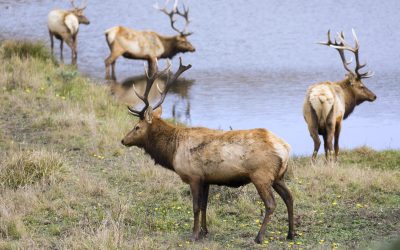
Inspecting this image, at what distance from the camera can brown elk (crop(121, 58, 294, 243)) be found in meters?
7.19

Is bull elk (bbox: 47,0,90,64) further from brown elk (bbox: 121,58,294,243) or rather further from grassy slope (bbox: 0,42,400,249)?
brown elk (bbox: 121,58,294,243)

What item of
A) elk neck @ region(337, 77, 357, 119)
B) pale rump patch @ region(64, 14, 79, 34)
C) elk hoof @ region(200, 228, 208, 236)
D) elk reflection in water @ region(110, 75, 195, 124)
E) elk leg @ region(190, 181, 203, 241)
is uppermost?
pale rump patch @ region(64, 14, 79, 34)

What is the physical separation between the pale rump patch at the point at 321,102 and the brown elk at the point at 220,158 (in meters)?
3.34

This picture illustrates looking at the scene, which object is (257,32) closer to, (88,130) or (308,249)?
(88,130)

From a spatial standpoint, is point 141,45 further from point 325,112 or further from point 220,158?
point 220,158

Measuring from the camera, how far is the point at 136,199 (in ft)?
29.2

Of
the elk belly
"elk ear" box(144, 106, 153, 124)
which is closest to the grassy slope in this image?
the elk belly

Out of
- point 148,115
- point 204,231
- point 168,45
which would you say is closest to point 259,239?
point 204,231

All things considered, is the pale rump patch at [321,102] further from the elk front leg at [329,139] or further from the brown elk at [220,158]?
the brown elk at [220,158]


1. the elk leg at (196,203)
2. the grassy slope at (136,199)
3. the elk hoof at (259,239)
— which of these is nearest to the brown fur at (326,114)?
the grassy slope at (136,199)

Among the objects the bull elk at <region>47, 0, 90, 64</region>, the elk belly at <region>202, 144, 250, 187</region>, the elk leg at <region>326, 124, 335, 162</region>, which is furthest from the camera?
the bull elk at <region>47, 0, 90, 64</region>

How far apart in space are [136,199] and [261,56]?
1196cm

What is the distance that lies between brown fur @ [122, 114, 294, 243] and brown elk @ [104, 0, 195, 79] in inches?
399

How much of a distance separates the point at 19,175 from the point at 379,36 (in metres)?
14.8
